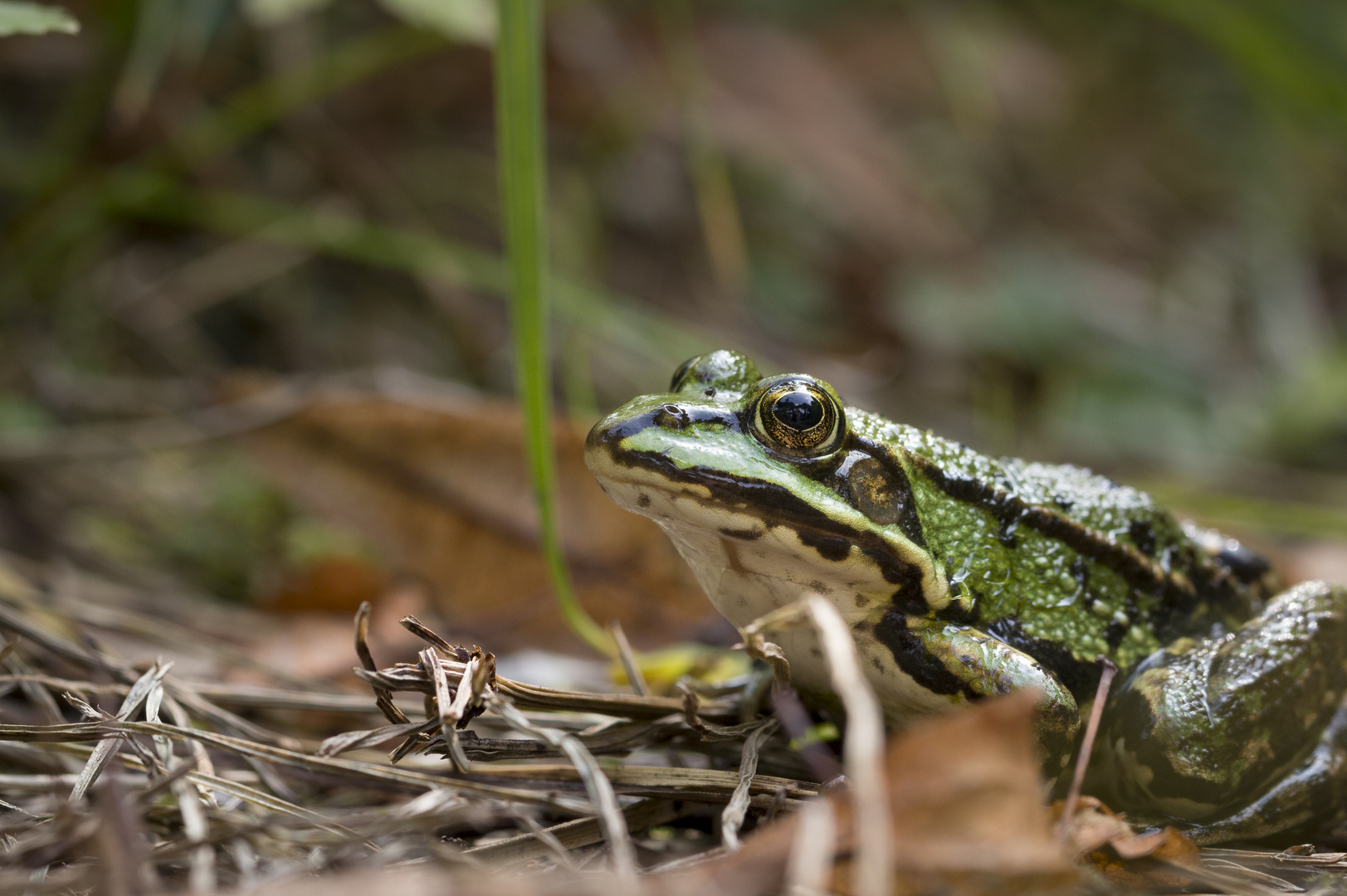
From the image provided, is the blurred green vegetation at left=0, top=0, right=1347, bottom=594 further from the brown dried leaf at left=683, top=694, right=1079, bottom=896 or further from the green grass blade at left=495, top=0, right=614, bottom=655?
the brown dried leaf at left=683, top=694, right=1079, bottom=896

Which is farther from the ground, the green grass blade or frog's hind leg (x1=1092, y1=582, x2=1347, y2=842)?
the green grass blade

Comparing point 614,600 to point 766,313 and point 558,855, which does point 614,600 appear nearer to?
point 558,855

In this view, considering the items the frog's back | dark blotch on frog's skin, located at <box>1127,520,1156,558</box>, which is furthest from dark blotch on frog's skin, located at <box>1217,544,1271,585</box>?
dark blotch on frog's skin, located at <box>1127,520,1156,558</box>

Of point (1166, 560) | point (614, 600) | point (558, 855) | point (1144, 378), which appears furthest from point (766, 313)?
point (558, 855)

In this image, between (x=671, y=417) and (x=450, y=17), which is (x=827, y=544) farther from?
(x=450, y=17)

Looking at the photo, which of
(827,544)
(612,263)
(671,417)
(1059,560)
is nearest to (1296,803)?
(1059,560)

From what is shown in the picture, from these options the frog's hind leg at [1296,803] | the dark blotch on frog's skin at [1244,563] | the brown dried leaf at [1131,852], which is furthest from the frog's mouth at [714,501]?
the dark blotch on frog's skin at [1244,563]
